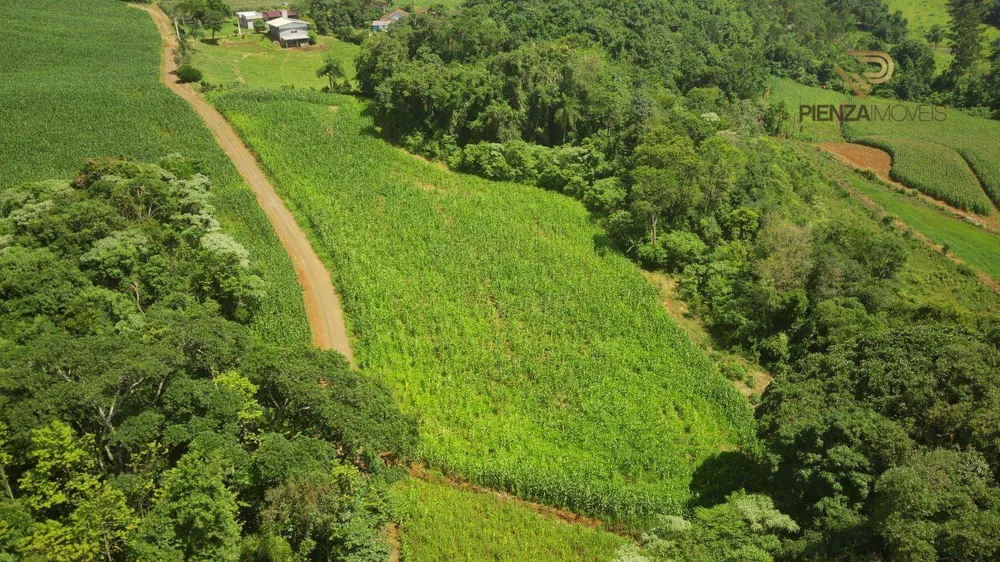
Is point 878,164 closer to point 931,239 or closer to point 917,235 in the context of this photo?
point 917,235

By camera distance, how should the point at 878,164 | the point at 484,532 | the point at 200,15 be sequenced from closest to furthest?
the point at 484,532, the point at 878,164, the point at 200,15

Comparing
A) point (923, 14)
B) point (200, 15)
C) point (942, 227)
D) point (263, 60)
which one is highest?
point (923, 14)

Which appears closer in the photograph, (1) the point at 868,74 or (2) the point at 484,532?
(2) the point at 484,532

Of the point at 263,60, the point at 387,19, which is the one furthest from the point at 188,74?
the point at 387,19

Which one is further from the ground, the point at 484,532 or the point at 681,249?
the point at 681,249

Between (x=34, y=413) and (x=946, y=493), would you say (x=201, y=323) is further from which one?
(x=946, y=493)

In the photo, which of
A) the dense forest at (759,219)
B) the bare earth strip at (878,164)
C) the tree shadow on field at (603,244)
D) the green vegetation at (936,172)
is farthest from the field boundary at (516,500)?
the green vegetation at (936,172)
